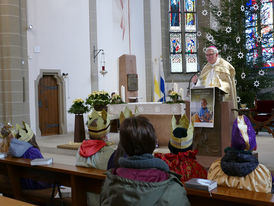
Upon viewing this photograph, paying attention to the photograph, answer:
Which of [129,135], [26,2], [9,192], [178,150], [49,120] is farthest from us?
[49,120]

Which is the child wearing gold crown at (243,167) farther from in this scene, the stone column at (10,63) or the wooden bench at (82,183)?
the stone column at (10,63)

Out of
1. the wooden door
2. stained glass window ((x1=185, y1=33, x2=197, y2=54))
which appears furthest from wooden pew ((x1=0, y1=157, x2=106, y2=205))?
stained glass window ((x1=185, y1=33, x2=197, y2=54))

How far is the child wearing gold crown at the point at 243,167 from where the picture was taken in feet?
7.52

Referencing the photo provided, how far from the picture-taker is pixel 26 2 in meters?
11.1

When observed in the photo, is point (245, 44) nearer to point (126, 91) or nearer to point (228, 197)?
point (126, 91)

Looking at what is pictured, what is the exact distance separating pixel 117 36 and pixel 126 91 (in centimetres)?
239

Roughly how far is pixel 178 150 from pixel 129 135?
3.83 feet

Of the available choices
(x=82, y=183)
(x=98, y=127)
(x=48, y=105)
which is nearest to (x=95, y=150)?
(x=98, y=127)

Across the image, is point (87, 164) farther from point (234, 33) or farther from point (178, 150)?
point (234, 33)

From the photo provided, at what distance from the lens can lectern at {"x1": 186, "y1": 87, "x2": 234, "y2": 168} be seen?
5172mm

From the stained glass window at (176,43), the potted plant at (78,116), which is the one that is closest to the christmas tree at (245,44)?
the stained glass window at (176,43)

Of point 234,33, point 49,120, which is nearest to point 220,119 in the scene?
point 234,33

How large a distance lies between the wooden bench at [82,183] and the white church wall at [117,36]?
8986mm

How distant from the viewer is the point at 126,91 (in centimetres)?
1246
